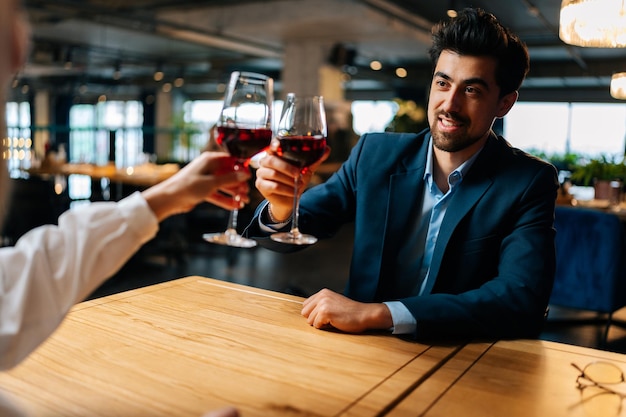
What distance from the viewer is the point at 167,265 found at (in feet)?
21.0

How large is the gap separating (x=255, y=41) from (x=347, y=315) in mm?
12038

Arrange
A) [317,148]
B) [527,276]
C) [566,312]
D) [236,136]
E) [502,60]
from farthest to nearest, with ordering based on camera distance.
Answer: [566,312] < [502,60] < [527,276] < [317,148] < [236,136]

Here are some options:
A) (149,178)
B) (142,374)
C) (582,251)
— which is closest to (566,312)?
(582,251)

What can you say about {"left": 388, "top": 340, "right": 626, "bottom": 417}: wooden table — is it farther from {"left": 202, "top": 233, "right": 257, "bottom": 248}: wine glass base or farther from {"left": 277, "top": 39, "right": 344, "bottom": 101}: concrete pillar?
{"left": 277, "top": 39, "right": 344, "bottom": 101}: concrete pillar

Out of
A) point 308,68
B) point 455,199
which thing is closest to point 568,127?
point 308,68

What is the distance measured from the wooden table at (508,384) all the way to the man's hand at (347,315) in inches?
7.1

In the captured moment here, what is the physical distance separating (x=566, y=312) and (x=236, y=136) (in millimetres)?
4423

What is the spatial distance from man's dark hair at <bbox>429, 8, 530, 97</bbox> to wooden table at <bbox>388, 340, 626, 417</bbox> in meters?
0.92

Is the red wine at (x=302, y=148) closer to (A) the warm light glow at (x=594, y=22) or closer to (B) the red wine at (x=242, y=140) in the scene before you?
(B) the red wine at (x=242, y=140)

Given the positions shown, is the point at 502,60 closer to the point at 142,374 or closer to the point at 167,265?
the point at 142,374

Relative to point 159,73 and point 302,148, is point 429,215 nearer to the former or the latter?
point 302,148

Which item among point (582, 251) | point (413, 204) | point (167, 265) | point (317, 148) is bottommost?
point (167, 265)

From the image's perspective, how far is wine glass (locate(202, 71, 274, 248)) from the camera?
1.12 m

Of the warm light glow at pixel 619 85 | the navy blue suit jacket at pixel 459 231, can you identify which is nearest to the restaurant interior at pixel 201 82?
the navy blue suit jacket at pixel 459 231
